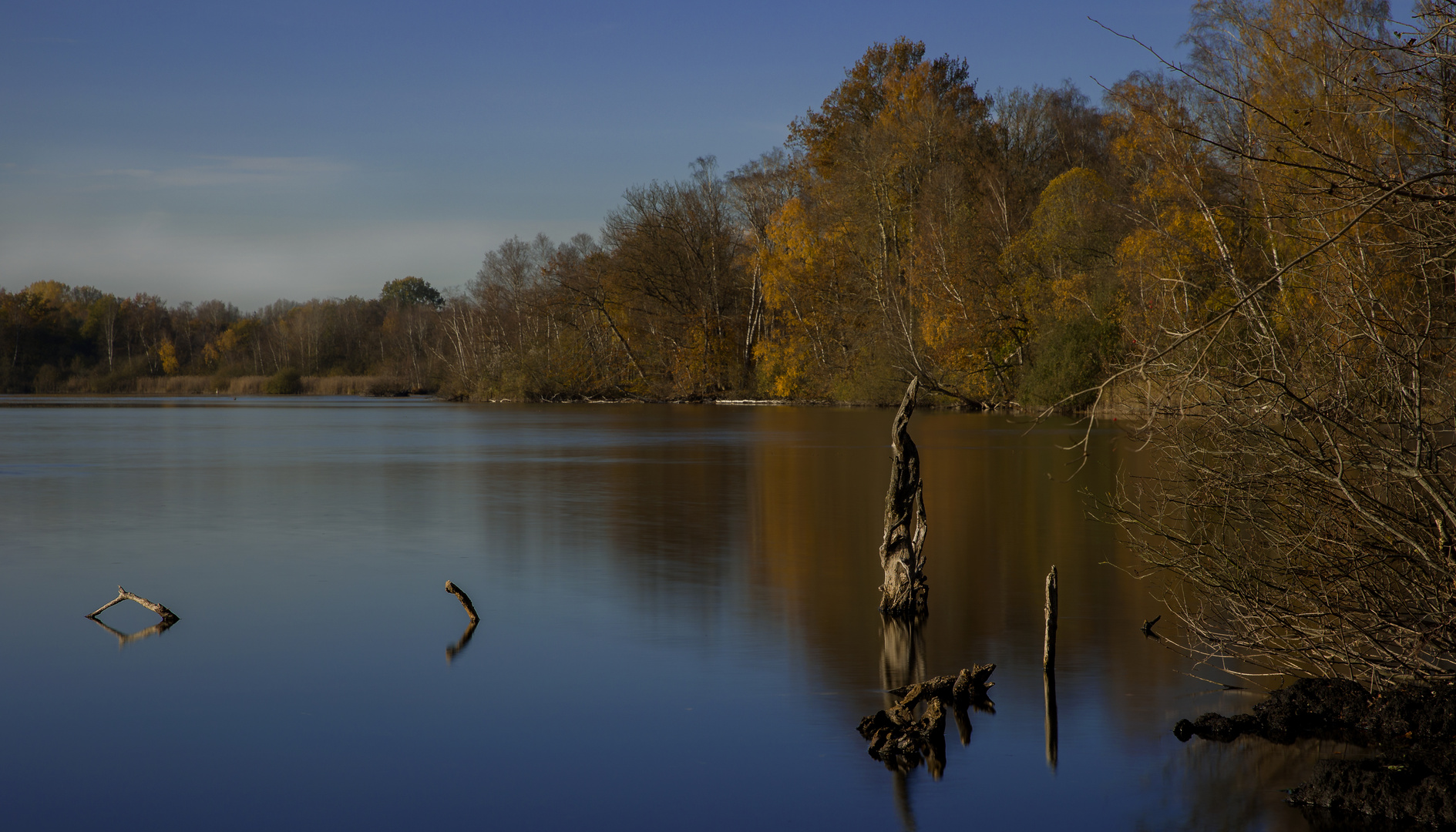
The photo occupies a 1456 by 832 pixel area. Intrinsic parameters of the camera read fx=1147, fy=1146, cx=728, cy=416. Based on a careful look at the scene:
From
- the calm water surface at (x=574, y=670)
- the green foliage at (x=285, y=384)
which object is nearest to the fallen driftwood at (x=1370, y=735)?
the calm water surface at (x=574, y=670)

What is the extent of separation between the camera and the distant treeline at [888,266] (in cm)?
3581

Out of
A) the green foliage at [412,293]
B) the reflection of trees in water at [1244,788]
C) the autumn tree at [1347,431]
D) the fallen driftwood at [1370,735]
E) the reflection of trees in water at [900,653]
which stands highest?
the green foliage at [412,293]

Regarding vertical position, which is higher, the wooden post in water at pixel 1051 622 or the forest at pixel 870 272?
the forest at pixel 870 272

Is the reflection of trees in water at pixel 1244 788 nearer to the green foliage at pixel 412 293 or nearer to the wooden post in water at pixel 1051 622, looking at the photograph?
the wooden post in water at pixel 1051 622

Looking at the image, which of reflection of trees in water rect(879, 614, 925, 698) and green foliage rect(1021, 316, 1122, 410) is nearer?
reflection of trees in water rect(879, 614, 925, 698)

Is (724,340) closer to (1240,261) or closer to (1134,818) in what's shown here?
(1240,261)

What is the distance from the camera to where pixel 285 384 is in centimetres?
9300

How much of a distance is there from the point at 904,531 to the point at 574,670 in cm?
269

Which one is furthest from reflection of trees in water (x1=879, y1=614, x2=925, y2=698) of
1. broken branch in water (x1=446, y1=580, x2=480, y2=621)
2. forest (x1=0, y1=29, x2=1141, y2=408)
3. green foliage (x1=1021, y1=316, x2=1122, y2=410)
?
green foliage (x1=1021, y1=316, x2=1122, y2=410)

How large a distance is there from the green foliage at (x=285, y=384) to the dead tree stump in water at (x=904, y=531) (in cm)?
9060

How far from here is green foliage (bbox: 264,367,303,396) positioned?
302 feet

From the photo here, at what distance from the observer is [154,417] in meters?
48.0

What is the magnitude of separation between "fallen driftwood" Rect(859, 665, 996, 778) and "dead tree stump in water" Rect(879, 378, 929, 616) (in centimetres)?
175

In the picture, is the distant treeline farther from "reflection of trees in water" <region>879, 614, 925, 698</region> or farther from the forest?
"reflection of trees in water" <region>879, 614, 925, 698</region>
